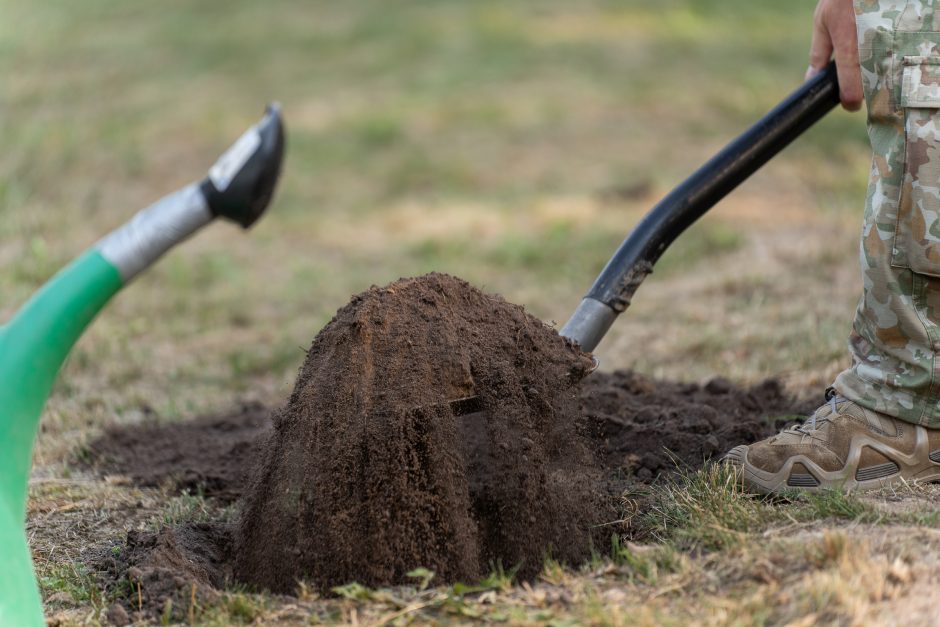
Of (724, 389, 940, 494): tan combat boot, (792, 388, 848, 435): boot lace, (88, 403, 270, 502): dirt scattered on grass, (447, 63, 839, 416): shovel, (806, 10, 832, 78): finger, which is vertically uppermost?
(806, 10, 832, 78): finger

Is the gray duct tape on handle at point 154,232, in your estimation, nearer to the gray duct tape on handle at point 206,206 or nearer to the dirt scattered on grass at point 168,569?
the gray duct tape on handle at point 206,206

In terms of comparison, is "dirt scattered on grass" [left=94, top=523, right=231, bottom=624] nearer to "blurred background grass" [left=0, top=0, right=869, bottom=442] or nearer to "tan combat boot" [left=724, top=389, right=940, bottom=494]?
"blurred background grass" [left=0, top=0, right=869, bottom=442]

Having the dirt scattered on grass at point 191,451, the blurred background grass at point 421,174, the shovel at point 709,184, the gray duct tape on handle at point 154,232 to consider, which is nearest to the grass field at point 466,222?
the blurred background grass at point 421,174

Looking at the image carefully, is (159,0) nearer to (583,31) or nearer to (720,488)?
(583,31)

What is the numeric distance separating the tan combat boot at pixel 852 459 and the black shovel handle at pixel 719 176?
60 centimetres

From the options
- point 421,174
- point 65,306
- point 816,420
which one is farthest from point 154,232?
point 421,174

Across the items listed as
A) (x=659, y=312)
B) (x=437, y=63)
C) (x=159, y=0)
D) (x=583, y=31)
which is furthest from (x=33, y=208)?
(x=159, y=0)

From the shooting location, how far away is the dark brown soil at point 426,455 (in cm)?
234

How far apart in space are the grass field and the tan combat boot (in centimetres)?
12

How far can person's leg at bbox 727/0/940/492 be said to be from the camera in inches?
102

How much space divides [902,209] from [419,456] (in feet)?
4.69

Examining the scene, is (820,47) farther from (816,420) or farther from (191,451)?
(191,451)

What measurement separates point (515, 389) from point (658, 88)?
8744 mm

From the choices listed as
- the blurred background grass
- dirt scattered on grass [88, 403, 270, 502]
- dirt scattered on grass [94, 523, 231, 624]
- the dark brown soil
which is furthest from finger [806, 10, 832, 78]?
dirt scattered on grass [94, 523, 231, 624]
